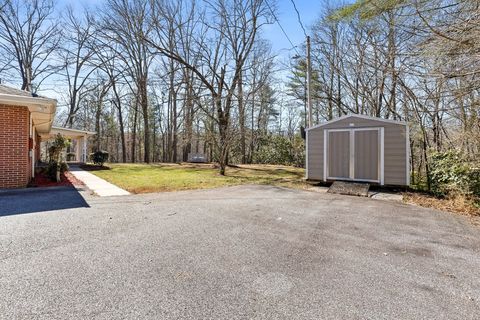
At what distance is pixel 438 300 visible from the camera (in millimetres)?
2295

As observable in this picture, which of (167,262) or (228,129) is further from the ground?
(228,129)

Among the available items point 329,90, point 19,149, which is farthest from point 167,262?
point 329,90

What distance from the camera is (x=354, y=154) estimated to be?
9.13 meters

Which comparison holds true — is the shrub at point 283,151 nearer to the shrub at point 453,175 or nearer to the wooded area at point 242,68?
the wooded area at point 242,68

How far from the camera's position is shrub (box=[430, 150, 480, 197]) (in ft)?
22.7

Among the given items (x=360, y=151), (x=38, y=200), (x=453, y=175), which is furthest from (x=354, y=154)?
→ (x=38, y=200)

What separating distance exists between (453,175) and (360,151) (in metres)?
2.51

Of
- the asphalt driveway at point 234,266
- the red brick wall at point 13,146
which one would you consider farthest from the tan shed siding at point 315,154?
the red brick wall at point 13,146

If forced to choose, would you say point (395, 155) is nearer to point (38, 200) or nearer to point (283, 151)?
point (38, 200)

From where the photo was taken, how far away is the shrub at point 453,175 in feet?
22.7

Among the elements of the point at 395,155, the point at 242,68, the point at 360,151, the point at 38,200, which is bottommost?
the point at 38,200

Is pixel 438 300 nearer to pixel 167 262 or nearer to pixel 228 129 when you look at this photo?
pixel 167 262

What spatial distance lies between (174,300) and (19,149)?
7942 millimetres

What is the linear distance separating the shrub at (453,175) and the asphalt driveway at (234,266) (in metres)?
2.25
